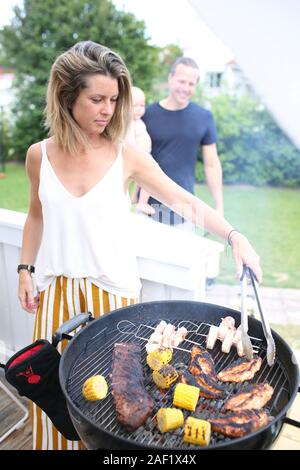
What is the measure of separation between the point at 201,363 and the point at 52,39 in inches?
532

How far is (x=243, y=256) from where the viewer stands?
150 centimetres

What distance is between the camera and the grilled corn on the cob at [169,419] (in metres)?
1.13

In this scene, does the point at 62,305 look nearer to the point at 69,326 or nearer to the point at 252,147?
the point at 69,326

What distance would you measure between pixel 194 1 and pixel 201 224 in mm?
1000

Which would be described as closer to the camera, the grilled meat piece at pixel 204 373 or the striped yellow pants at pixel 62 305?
the grilled meat piece at pixel 204 373

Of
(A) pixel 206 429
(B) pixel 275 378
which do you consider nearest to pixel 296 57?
(B) pixel 275 378

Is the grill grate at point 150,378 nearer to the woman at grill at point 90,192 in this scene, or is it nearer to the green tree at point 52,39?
the woman at grill at point 90,192

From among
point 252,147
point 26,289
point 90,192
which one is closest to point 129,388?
point 90,192

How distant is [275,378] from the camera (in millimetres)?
1347

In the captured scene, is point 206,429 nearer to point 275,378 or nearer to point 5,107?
point 275,378

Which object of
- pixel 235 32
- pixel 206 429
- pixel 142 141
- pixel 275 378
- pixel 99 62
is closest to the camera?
pixel 206 429

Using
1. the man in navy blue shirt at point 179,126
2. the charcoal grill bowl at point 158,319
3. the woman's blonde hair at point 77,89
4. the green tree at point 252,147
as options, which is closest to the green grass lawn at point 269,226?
the green tree at point 252,147

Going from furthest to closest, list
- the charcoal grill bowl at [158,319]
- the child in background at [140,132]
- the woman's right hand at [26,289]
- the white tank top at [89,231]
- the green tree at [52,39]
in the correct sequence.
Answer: the green tree at [52,39] < the child in background at [140,132] < the woman's right hand at [26,289] < the white tank top at [89,231] < the charcoal grill bowl at [158,319]

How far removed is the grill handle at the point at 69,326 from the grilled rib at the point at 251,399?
587 mm
